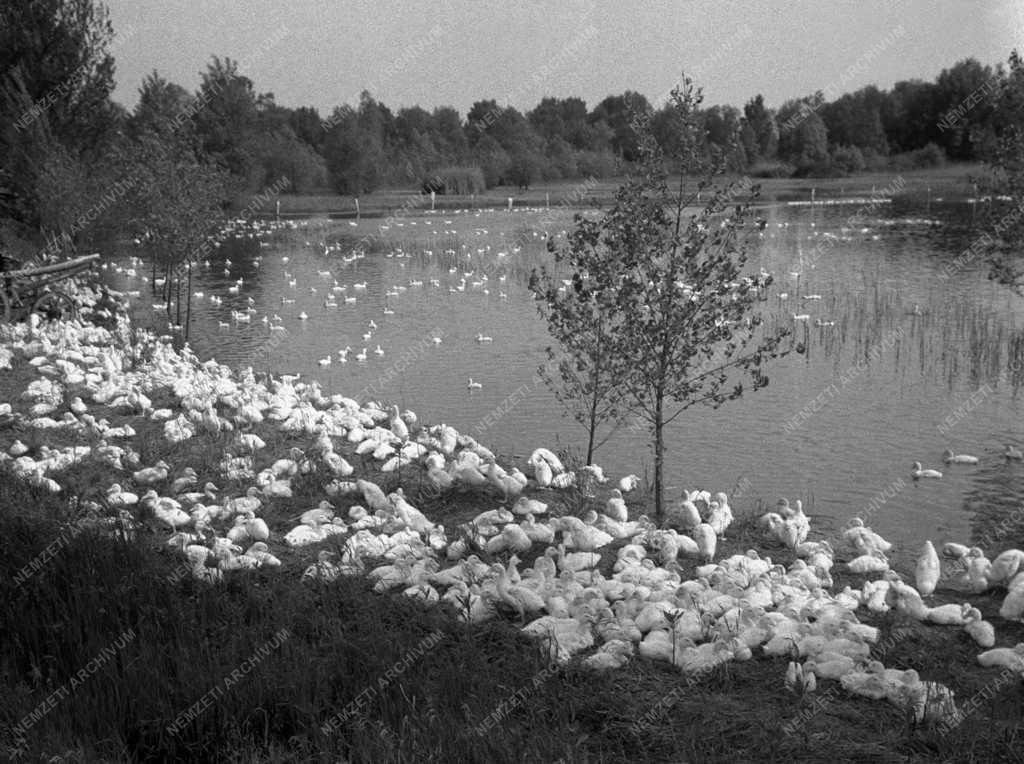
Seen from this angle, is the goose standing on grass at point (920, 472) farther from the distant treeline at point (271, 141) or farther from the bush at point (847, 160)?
the bush at point (847, 160)

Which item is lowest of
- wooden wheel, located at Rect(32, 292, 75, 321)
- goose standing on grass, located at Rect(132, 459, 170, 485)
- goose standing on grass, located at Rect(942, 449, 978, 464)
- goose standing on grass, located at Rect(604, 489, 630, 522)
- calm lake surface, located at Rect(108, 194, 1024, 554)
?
goose standing on grass, located at Rect(942, 449, 978, 464)

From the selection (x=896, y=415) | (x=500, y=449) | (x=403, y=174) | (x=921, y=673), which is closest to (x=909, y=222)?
(x=896, y=415)

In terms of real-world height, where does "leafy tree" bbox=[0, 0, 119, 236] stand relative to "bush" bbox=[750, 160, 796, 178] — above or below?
above

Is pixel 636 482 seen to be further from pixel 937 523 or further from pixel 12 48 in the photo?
pixel 12 48

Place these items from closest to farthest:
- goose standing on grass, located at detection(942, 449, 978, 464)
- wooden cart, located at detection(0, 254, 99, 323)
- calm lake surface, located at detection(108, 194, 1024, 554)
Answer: calm lake surface, located at detection(108, 194, 1024, 554) → goose standing on grass, located at detection(942, 449, 978, 464) → wooden cart, located at detection(0, 254, 99, 323)

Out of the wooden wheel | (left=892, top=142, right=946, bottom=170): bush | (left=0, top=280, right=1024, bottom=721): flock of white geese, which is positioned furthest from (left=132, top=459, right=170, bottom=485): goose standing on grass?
(left=892, top=142, right=946, bottom=170): bush

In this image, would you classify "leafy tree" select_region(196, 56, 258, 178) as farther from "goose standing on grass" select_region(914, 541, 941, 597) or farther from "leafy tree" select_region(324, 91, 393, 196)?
"goose standing on grass" select_region(914, 541, 941, 597)

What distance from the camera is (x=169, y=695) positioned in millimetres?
5312

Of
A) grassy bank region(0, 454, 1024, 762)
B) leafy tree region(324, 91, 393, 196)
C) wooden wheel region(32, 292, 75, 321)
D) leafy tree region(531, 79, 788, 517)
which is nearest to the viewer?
grassy bank region(0, 454, 1024, 762)

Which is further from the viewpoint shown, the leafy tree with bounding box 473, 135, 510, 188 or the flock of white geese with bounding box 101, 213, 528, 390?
the leafy tree with bounding box 473, 135, 510, 188

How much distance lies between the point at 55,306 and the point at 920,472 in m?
18.1

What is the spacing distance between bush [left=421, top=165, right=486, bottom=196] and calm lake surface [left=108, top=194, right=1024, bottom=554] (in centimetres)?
4967

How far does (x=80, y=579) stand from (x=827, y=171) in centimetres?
10119

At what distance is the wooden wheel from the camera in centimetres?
2145
